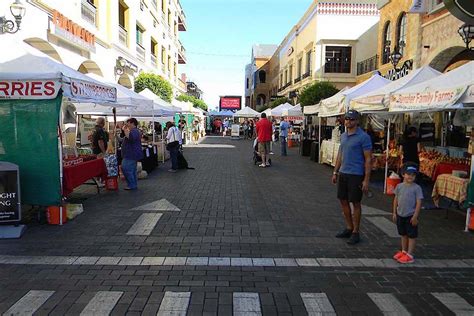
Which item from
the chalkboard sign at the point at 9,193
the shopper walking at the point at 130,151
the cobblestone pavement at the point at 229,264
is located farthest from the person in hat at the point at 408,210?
the shopper walking at the point at 130,151

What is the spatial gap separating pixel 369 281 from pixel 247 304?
4.84 feet

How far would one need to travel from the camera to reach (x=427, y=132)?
1440cm

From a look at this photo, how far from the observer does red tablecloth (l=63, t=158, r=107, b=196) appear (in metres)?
7.45

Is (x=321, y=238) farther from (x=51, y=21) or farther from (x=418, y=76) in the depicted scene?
(x=51, y=21)

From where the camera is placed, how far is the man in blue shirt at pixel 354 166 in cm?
603

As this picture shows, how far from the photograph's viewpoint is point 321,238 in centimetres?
643

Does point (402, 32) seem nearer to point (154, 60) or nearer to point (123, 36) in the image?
point (123, 36)

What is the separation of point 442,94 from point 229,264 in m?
4.55

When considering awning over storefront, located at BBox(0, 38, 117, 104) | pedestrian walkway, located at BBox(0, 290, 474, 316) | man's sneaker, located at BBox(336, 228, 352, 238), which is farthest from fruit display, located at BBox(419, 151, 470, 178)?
awning over storefront, located at BBox(0, 38, 117, 104)

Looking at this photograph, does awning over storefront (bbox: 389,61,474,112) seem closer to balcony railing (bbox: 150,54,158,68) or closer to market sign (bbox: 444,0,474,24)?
market sign (bbox: 444,0,474,24)

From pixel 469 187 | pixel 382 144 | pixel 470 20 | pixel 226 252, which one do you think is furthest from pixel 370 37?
pixel 226 252

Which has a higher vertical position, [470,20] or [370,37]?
[370,37]

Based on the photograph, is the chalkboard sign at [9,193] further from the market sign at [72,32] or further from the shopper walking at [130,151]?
the market sign at [72,32]

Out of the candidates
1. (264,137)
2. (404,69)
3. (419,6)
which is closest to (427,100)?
(264,137)
